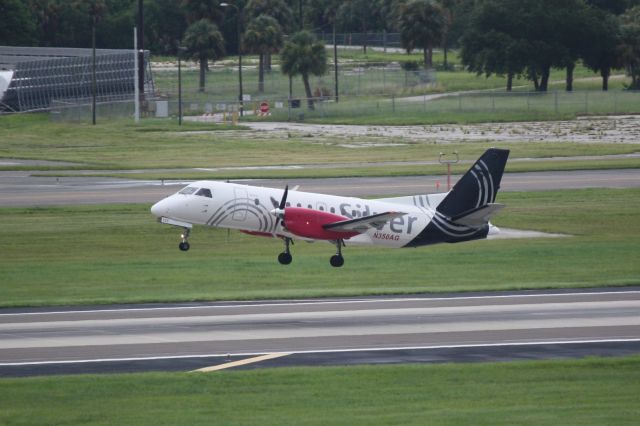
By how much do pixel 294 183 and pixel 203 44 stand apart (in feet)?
261

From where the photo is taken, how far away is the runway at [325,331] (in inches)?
1052

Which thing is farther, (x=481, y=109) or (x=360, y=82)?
(x=360, y=82)

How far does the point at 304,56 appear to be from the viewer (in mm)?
124750

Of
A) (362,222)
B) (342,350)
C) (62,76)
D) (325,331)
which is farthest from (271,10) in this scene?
(342,350)

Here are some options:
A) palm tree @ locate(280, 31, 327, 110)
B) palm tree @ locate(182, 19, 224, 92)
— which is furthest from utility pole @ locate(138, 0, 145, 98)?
palm tree @ locate(280, 31, 327, 110)

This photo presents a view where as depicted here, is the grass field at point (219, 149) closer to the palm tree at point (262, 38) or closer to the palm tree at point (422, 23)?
the palm tree at point (262, 38)

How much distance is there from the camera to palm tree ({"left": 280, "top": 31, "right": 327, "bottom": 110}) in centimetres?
12456

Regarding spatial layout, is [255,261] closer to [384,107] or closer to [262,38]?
[384,107]

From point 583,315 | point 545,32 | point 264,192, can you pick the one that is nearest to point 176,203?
point 264,192

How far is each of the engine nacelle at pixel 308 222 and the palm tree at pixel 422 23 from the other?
11404 centimetres

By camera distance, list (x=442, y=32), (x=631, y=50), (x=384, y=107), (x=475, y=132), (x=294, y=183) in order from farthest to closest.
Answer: (x=442, y=32) → (x=631, y=50) → (x=384, y=107) → (x=475, y=132) → (x=294, y=183)

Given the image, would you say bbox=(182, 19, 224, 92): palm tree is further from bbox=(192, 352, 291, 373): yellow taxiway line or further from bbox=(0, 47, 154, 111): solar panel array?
bbox=(192, 352, 291, 373): yellow taxiway line

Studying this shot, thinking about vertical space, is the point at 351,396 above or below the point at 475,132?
below

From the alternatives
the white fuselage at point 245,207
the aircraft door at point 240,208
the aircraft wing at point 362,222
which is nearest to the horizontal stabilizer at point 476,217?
the white fuselage at point 245,207
